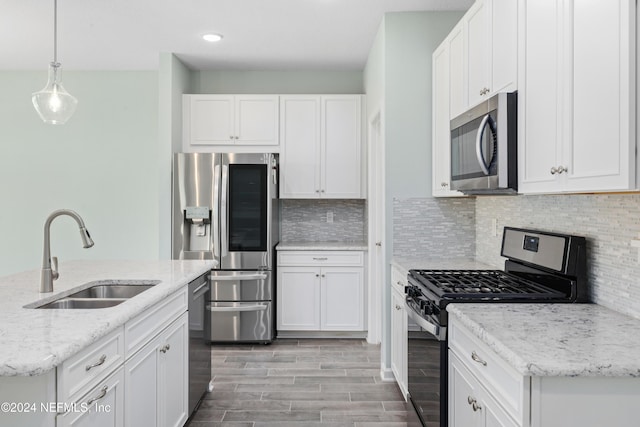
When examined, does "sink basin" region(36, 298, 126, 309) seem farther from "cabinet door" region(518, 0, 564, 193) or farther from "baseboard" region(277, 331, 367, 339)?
"baseboard" region(277, 331, 367, 339)

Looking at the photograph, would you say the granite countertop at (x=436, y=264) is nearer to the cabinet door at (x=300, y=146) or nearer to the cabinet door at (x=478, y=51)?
the cabinet door at (x=478, y=51)

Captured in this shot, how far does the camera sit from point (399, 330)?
321cm

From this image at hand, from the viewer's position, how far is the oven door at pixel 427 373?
2.05 m

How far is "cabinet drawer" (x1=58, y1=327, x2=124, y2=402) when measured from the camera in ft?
4.65

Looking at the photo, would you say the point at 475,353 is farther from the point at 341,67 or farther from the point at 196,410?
the point at 341,67

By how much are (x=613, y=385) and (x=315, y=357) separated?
10.0 ft

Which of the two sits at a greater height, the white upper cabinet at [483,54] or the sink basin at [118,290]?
the white upper cabinet at [483,54]

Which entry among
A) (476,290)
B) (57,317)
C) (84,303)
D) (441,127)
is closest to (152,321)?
(84,303)

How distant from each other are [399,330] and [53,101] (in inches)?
104

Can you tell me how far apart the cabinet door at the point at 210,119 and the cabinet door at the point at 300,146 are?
0.52 meters

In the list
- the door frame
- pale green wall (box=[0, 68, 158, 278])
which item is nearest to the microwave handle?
the door frame

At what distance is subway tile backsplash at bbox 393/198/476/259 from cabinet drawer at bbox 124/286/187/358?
62.8 inches

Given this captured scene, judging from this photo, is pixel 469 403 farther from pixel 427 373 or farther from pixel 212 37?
pixel 212 37

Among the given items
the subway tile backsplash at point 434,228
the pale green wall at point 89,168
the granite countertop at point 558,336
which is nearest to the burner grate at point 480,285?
the granite countertop at point 558,336
